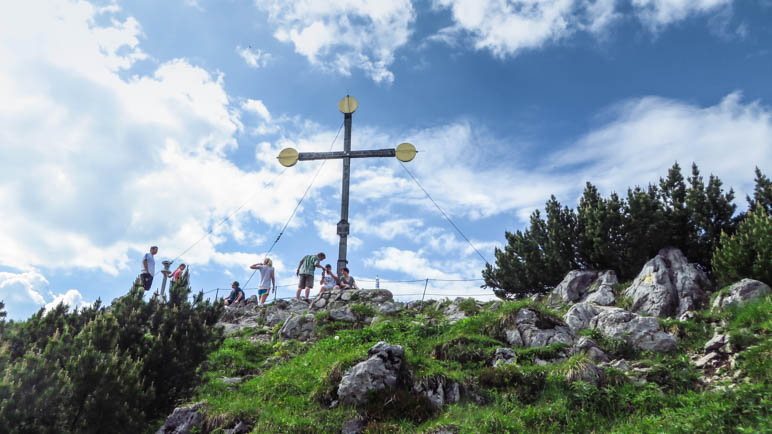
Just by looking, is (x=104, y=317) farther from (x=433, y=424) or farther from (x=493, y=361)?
(x=493, y=361)

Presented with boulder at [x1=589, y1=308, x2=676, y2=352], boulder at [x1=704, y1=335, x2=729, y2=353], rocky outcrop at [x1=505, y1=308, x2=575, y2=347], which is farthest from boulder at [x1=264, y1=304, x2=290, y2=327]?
boulder at [x1=704, y1=335, x2=729, y2=353]

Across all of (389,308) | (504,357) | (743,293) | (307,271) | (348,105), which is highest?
(348,105)

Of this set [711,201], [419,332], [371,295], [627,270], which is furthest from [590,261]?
[419,332]

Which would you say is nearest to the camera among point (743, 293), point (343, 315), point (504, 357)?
point (504, 357)

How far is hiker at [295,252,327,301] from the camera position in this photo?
878 inches

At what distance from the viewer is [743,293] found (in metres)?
14.9

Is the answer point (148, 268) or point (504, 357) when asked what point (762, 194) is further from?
point (148, 268)

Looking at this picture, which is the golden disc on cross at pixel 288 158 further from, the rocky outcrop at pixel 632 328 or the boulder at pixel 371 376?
the boulder at pixel 371 376

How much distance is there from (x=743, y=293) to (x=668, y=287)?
278cm

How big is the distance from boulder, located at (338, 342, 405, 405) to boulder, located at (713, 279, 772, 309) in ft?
35.6

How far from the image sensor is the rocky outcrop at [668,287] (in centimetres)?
1684

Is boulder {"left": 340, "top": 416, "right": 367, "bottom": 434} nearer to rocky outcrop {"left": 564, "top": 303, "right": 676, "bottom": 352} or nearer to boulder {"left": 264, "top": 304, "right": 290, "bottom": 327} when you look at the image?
rocky outcrop {"left": 564, "top": 303, "right": 676, "bottom": 352}

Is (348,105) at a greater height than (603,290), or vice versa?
(348,105)

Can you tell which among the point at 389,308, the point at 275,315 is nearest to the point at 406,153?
the point at 389,308
